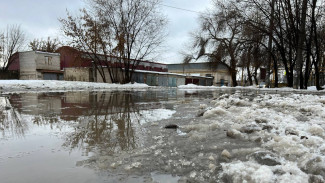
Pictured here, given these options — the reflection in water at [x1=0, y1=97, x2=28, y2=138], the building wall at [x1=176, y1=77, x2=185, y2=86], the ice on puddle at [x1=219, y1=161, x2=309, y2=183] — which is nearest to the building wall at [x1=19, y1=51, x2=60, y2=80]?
the building wall at [x1=176, y1=77, x2=185, y2=86]

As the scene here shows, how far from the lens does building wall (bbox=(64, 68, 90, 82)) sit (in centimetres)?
2778

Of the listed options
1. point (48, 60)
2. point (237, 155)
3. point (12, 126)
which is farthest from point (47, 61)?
point (237, 155)

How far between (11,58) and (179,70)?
120ft

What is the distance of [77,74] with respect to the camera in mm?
28484

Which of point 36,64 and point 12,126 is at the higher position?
point 36,64

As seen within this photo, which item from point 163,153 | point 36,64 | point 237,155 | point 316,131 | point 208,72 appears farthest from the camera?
point 208,72

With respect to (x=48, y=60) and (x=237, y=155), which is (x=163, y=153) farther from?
(x=48, y=60)

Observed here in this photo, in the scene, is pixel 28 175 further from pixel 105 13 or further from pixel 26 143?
pixel 105 13

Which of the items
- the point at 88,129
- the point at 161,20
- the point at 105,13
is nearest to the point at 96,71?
the point at 105,13

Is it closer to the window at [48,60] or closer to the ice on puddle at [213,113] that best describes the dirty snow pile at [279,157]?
the ice on puddle at [213,113]

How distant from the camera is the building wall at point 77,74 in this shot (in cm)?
2778

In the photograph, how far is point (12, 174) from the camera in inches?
67.1

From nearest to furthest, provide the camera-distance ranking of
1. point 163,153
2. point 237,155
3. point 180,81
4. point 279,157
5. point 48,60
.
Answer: point 279,157, point 237,155, point 163,153, point 48,60, point 180,81

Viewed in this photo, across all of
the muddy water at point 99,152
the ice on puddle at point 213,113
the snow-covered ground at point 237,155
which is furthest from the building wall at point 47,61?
the snow-covered ground at point 237,155
